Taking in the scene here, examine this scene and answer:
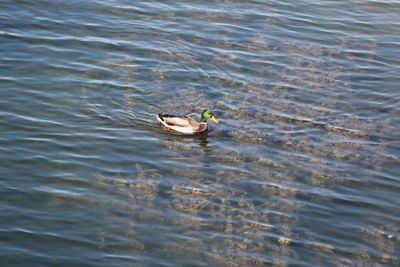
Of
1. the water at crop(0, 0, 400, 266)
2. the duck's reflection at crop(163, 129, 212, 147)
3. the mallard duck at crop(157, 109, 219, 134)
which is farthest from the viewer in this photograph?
the duck's reflection at crop(163, 129, 212, 147)

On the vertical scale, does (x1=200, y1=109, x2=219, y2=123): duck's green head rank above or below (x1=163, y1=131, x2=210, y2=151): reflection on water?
above

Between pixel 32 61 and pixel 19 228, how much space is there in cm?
739

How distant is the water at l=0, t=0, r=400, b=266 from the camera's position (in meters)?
11.9

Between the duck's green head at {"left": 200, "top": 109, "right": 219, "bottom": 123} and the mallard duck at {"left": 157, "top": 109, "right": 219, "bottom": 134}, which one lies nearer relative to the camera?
the mallard duck at {"left": 157, "top": 109, "right": 219, "bottom": 134}


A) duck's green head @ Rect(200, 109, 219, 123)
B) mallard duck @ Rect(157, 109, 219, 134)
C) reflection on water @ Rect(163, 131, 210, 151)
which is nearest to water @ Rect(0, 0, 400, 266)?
reflection on water @ Rect(163, 131, 210, 151)

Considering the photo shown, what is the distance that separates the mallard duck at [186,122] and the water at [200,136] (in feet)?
0.81

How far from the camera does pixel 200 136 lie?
51.7 ft

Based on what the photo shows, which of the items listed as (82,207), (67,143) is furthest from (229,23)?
(82,207)

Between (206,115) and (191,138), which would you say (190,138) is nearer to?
(191,138)

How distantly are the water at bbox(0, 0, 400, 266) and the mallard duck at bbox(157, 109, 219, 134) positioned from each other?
25cm

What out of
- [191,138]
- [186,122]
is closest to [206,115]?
[186,122]

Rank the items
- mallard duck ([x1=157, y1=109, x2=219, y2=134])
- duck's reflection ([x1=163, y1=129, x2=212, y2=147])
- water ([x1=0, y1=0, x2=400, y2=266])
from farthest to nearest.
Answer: duck's reflection ([x1=163, y1=129, x2=212, y2=147]), mallard duck ([x1=157, y1=109, x2=219, y2=134]), water ([x1=0, y1=0, x2=400, y2=266])

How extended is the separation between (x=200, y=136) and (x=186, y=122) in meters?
0.56

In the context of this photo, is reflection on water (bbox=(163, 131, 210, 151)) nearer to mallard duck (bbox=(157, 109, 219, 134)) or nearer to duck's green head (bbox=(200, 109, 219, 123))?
mallard duck (bbox=(157, 109, 219, 134))
